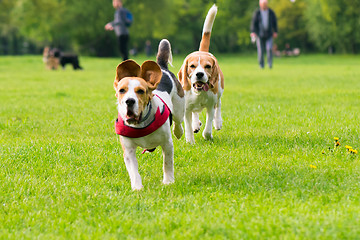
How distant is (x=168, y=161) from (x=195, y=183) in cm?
33

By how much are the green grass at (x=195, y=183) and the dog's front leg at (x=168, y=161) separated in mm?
85

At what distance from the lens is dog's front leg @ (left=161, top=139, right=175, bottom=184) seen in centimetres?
416

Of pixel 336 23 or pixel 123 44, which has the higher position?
pixel 336 23

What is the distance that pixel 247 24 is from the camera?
202ft

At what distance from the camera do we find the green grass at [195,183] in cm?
311

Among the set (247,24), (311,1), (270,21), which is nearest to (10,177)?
(270,21)

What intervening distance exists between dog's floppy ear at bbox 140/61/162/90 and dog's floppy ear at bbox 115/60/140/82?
0.17ft

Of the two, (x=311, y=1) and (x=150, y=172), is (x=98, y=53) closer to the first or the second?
(x=311, y=1)

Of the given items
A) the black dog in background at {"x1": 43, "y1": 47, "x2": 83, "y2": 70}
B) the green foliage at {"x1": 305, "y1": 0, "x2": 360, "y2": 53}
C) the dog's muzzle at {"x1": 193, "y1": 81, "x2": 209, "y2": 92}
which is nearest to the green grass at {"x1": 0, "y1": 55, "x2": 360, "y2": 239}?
the dog's muzzle at {"x1": 193, "y1": 81, "x2": 209, "y2": 92}

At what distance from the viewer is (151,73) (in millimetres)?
3953

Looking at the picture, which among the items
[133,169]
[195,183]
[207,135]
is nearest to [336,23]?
[207,135]

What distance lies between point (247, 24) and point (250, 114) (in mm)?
55877

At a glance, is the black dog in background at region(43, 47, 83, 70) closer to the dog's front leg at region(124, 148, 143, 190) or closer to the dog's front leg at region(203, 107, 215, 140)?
the dog's front leg at region(203, 107, 215, 140)

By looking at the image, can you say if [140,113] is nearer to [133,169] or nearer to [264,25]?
[133,169]
